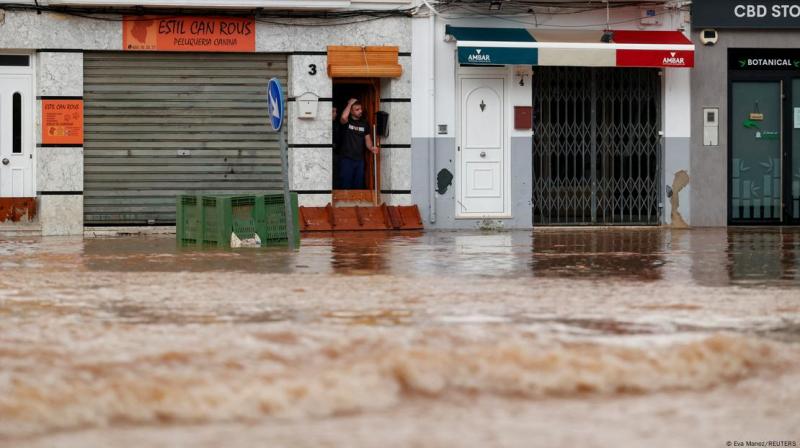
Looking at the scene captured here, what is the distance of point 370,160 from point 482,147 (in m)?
1.93

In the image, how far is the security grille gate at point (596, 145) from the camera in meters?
23.6

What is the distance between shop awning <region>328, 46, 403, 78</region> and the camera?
22.5 m

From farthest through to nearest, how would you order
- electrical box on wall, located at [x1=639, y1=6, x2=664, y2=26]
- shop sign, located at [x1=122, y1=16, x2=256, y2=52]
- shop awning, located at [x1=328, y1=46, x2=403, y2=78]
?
electrical box on wall, located at [x1=639, y1=6, x2=664, y2=26] < shop awning, located at [x1=328, y1=46, x2=403, y2=78] < shop sign, located at [x1=122, y1=16, x2=256, y2=52]

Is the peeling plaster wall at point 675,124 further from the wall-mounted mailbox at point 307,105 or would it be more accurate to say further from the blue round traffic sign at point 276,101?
the blue round traffic sign at point 276,101

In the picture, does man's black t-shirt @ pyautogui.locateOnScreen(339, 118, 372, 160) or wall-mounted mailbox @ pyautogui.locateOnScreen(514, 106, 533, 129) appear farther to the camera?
wall-mounted mailbox @ pyautogui.locateOnScreen(514, 106, 533, 129)

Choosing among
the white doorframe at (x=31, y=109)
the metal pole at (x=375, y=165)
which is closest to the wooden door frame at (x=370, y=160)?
the metal pole at (x=375, y=165)

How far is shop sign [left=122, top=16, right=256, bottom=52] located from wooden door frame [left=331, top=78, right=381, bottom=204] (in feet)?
5.71

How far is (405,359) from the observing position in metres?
6.05

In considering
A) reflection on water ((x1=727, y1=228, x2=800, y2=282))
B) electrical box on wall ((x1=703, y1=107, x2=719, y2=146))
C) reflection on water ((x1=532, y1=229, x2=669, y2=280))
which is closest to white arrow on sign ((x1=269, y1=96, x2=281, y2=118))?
reflection on water ((x1=532, y1=229, x2=669, y2=280))

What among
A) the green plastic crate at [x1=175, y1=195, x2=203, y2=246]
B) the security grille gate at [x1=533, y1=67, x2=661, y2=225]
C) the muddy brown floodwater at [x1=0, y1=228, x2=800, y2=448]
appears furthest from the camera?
the security grille gate at [x1=533, y1=67, x2=661, y2=225]

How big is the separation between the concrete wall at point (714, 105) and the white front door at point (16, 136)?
434 inches

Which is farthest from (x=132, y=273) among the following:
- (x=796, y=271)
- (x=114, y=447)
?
(x=114, y=447)

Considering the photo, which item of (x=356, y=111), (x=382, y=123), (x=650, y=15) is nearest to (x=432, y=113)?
(x=382, y=123)

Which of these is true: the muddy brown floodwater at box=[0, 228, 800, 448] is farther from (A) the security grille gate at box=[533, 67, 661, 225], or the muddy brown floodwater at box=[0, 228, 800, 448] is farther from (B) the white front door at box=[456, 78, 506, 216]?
(A) the security grille gate at box=[533, 67, 661, 225]
